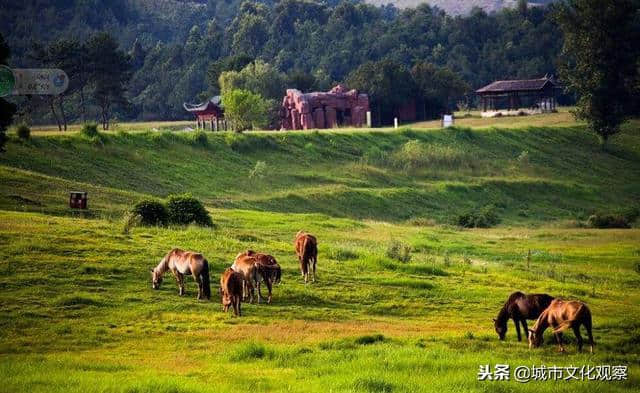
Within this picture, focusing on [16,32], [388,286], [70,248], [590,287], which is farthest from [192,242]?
[16,32]

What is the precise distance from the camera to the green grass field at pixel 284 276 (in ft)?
58.4

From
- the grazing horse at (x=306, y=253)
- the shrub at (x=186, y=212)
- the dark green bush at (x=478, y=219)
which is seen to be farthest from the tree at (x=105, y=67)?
the grazing horse at (x=306, y=253)

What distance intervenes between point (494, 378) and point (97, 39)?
76.7 m

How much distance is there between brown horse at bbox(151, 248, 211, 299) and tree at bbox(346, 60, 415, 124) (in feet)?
242

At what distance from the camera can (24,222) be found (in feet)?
104

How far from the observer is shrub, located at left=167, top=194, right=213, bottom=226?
37844mm

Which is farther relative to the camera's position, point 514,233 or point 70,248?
point 514,233

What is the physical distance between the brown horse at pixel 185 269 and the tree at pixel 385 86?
73.7 m

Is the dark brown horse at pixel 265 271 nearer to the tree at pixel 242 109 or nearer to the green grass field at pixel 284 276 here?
the green grass field at pixel 284 276

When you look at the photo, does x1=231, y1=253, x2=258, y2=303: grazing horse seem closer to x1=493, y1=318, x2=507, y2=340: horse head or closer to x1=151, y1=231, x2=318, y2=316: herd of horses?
x1=151, y1=231, x2=318, y2=316: herd of horses

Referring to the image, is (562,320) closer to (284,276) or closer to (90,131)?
(284,276)

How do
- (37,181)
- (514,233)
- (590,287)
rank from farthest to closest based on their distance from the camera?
(514,233)
(37,181)
(590,287)

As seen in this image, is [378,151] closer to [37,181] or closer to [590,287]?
[37,181]

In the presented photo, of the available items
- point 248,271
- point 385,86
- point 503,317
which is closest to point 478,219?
point 248,271
